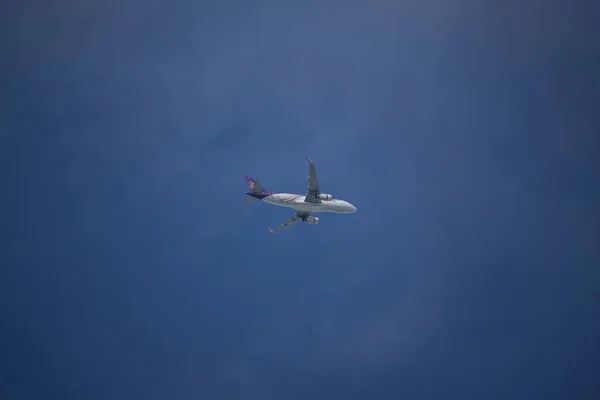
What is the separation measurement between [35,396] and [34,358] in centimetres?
470

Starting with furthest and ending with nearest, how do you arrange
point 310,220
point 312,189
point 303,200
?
point 310,220
point 303,200
point 312,189

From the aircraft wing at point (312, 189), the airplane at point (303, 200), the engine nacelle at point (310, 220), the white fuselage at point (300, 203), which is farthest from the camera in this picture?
the engine nacelle at point (310, 220)

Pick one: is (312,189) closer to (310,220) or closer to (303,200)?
(303,200)

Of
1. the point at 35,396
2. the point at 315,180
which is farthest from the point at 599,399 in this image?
the point at 35,396

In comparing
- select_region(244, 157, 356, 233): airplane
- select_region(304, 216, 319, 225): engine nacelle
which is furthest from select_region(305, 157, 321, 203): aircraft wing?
select_region(304, 216, 319, 225): engine nacelle

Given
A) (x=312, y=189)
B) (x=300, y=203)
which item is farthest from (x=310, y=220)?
(x=312, y=189)

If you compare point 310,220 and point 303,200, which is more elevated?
point 310,220

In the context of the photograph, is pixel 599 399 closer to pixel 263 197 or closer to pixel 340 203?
pixel 340 203

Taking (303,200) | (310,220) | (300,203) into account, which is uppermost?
(310,220)

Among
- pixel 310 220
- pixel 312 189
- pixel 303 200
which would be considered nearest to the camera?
pixel 312 189

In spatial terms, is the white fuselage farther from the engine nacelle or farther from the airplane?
the engine nacelle

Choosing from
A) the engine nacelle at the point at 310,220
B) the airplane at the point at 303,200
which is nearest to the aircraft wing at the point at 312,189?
the airplane at the point at 303,200

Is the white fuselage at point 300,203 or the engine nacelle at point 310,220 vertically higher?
the engine nacelle at point 310,220

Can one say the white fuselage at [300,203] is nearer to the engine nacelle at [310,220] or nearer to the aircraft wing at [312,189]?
the aircraft wing at [312,189]
